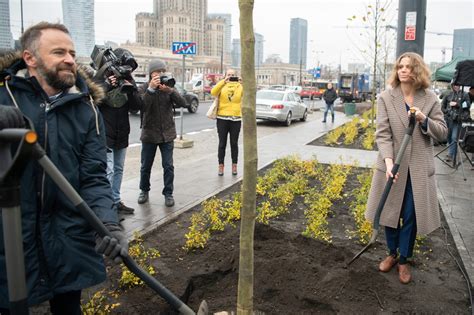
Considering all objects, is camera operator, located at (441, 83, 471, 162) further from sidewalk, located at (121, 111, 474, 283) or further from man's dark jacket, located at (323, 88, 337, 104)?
man's dark jacket, located at (323, 88, 337, 104)

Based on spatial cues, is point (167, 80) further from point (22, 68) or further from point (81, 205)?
point (81, 205)

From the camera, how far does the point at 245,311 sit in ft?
8.93

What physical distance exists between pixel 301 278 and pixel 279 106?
15.8 metres

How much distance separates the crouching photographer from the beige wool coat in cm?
275

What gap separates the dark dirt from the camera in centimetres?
344

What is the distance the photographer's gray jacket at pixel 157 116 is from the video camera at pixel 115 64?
97 cm

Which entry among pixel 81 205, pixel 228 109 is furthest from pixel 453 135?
pixel 81 205

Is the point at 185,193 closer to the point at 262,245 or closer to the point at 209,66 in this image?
the point at 262,245

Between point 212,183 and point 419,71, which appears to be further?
point 212,183

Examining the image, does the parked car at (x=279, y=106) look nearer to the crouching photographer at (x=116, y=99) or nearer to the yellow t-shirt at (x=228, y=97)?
the yellow t-shirt at (x=228, y=97)

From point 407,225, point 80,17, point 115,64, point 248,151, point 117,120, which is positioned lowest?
point 407,225

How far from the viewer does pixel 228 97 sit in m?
8.28

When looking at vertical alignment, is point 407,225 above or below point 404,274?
above

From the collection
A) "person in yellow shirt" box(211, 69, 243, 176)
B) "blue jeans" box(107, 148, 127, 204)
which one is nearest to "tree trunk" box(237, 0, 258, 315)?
"blue jeans" box(107, 148, 127, 204)
